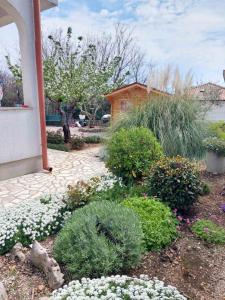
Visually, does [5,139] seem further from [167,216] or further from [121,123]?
[167,216]

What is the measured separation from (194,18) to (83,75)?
412cm

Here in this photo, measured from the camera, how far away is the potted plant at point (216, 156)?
4968 millimetres

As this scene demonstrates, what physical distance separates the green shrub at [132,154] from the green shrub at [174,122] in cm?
131

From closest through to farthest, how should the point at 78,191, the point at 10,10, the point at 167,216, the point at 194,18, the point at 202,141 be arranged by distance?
the point at 167,216
the point at 78,191
the point at 10,10
the point at 202,141
the point at 194,18

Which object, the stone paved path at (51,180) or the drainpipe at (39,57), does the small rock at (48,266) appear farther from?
the drainpipe at (39,57)

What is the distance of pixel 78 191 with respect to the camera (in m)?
3.55

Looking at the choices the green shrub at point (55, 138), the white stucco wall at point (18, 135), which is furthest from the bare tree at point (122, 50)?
the white stucco wall at point (18, 135)

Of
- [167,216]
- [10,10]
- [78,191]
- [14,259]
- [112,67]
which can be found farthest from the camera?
[112,67]

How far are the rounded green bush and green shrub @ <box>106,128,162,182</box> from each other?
1077mm

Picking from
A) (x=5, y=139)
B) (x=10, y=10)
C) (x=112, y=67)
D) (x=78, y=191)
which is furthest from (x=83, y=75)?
(x=78, y=191)

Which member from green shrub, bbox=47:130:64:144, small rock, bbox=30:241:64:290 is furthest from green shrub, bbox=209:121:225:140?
green shrub, bbox=47:130:64:144

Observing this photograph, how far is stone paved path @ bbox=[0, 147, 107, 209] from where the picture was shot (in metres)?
4.20

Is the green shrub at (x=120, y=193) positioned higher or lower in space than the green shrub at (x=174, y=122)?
lower

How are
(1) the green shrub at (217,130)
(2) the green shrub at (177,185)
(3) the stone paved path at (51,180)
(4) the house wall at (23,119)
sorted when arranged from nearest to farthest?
(2) the green shrub at (177,185), (3) the stone paved path at (51,180), (4) the house wall at (23,119), (1) the green shrub at (217,130)
